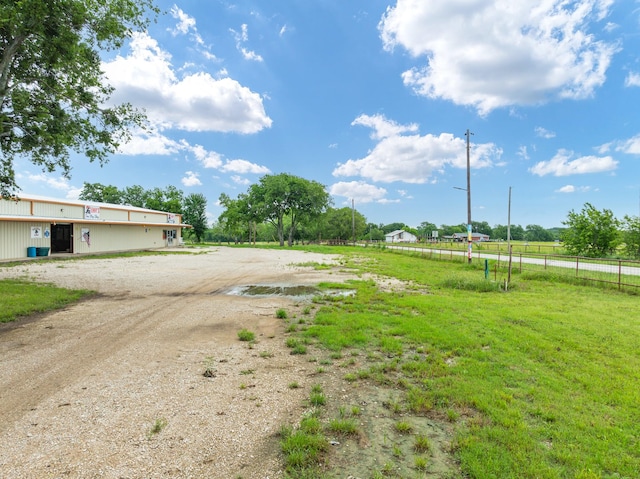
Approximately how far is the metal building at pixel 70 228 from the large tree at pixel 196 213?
19535 millimetres

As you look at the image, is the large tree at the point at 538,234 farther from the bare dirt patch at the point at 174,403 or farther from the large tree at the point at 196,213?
the bare dirt patch at the point at 174,403

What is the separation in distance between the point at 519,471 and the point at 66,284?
1335 cm

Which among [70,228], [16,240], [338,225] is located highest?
[338,225]

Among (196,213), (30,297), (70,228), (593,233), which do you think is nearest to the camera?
(30,297)

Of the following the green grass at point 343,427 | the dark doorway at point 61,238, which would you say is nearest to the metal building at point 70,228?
the dark doorway at point 61,238

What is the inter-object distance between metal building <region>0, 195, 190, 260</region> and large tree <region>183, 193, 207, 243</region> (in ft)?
64.1

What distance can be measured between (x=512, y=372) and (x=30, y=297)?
437 inches

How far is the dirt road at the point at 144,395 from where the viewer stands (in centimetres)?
254

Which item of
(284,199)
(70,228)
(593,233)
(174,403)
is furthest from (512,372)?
(284,199)

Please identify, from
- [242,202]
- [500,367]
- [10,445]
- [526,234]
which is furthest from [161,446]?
[526,234]

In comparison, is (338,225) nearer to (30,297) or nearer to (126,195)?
(126,195)

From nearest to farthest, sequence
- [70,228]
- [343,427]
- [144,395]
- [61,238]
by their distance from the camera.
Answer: [343,427]
[144,395]
[70,228]
[61,238]

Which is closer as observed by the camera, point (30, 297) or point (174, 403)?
point (174, 403)

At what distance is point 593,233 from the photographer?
1969 centimetres
